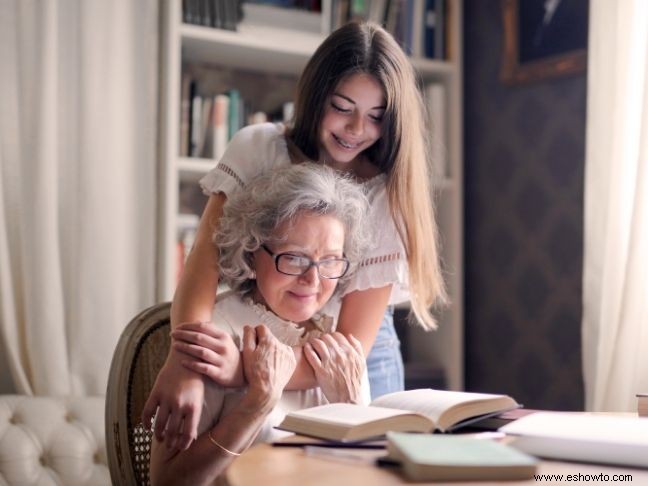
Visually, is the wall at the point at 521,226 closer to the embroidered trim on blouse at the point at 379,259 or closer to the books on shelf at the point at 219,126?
the books on shelf at the point at 219,126

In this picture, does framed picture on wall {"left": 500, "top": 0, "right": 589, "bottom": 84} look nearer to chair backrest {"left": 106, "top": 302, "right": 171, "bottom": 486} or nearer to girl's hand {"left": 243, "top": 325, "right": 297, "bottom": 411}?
chair backrest {"left": 106, "top": 302, "right": 171, "bottom": 486}

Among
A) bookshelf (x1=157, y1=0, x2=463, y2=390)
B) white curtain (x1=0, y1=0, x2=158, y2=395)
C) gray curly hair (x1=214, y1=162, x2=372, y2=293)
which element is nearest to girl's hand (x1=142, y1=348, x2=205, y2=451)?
gray curly hair (x1=214, y1=162, x2=372, y2=293)

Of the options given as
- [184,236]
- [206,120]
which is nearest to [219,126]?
[206,120]

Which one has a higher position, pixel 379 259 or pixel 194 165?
pixel 194 165

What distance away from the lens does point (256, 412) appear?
1.33 meters

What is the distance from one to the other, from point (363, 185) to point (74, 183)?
48.1 inches

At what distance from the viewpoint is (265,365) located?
1.36 metres

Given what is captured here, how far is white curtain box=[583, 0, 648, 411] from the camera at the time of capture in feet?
7.91

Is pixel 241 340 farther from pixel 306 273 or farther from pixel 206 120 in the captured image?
pixel 206 120

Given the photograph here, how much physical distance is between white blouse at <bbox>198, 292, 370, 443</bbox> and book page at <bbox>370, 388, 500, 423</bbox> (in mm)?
200

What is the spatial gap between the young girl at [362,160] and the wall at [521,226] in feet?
3.92

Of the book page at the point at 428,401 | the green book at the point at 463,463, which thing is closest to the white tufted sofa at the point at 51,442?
the book page at the point at 428,401

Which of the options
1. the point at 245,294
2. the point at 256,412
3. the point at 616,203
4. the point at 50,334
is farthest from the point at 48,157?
the point at 616,203

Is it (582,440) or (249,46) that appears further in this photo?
(249,46)
